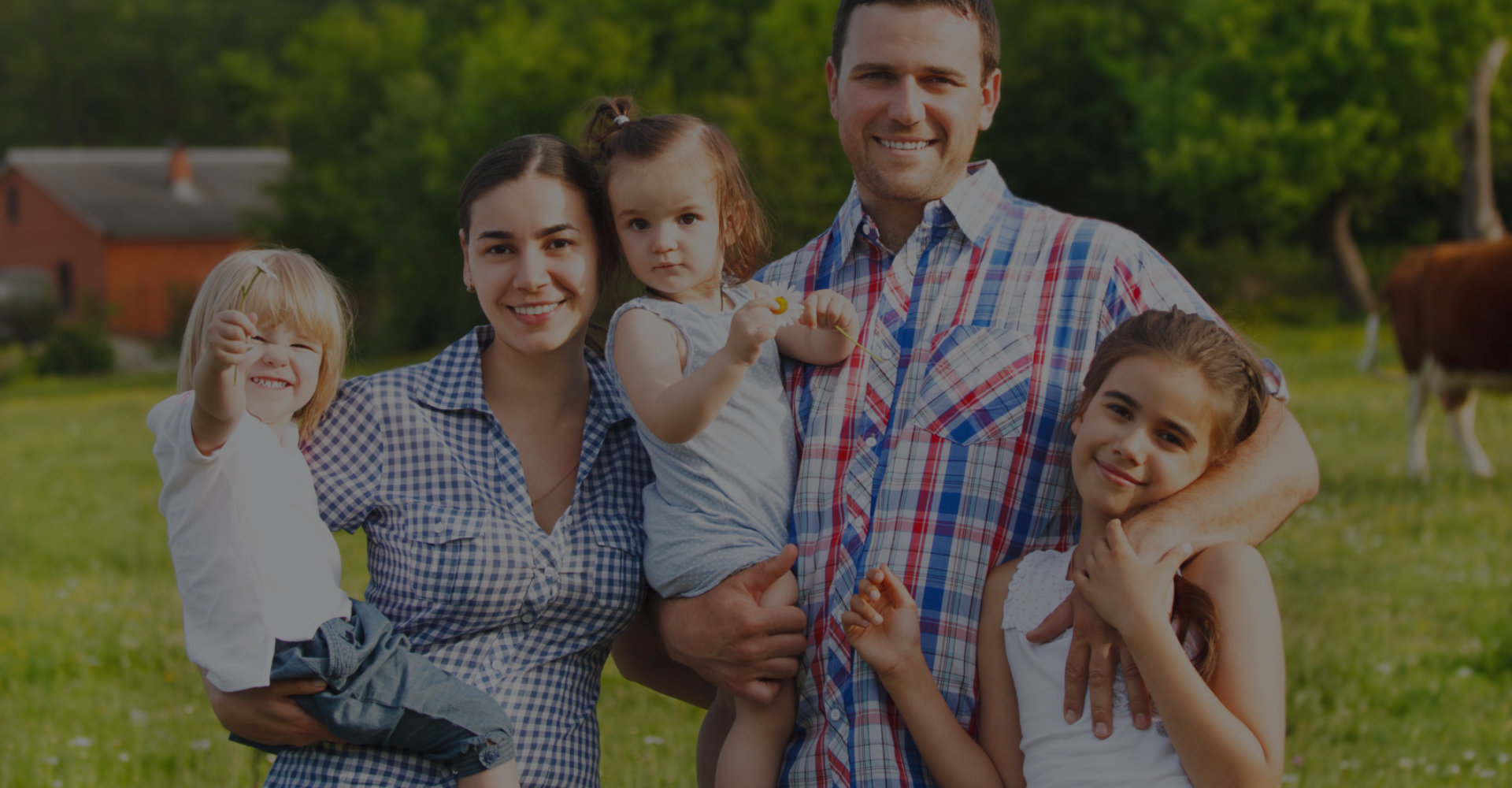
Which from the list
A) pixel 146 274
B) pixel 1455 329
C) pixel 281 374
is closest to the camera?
pixel 281 374

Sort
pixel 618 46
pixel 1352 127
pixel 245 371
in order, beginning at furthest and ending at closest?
pixel 618 46, pixel 1352 127, pixel 245 371

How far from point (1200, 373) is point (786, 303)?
0.81 m

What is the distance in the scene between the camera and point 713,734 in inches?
128

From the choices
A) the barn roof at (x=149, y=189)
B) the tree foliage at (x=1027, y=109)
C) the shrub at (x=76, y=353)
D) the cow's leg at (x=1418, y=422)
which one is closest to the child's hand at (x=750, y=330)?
the cow's leg at (x=1418, y=422)

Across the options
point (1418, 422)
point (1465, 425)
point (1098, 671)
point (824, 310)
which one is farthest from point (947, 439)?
point (1465, 425)

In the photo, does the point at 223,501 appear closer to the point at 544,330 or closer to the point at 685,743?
the point at 544,330

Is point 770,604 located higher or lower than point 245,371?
lower

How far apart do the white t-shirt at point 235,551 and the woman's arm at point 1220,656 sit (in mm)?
1516

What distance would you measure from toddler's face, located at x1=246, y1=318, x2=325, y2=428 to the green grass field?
4.91 ft

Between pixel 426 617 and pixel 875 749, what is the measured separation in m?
0.98

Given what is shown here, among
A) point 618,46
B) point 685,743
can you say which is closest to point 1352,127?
point 618,46

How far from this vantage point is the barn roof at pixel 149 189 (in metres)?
52.9

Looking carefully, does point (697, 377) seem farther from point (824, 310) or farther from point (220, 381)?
point (220, 381)

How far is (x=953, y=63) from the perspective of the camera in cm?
302
